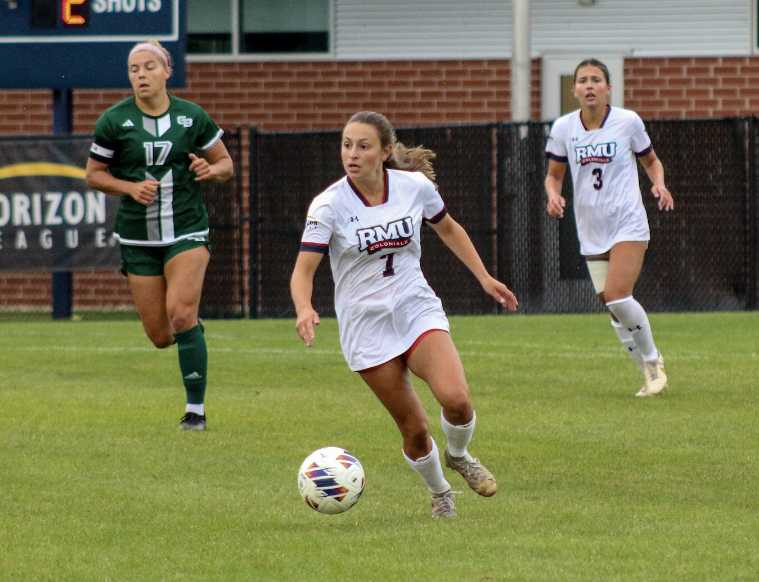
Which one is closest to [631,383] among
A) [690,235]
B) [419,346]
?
[419,346]

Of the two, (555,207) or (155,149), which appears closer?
(155,149)

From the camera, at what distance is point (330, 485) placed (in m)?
7.48

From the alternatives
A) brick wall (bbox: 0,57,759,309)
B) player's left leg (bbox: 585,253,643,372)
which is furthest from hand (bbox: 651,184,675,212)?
brick wall (bbox: 0,57,759,309)

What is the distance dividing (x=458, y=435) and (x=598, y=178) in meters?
5.09

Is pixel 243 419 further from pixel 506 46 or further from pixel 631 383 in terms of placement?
pixel 506 46

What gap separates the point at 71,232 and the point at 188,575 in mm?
14240

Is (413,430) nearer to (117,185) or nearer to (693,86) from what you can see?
(117,185)

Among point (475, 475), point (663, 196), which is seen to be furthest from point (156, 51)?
point (663, 196)

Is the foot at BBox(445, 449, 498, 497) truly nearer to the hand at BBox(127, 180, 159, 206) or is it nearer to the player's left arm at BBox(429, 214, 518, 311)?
the player's left arm at BBox(429, 214, 518, 311)

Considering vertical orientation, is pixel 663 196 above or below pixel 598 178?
below

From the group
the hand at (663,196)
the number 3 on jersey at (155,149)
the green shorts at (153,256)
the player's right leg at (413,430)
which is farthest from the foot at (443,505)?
the hand at (663,196)

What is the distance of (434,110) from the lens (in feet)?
77.8

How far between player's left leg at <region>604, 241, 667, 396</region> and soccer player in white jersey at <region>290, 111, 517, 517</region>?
4555 mm

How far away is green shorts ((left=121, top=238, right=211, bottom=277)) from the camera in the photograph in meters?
10.6
